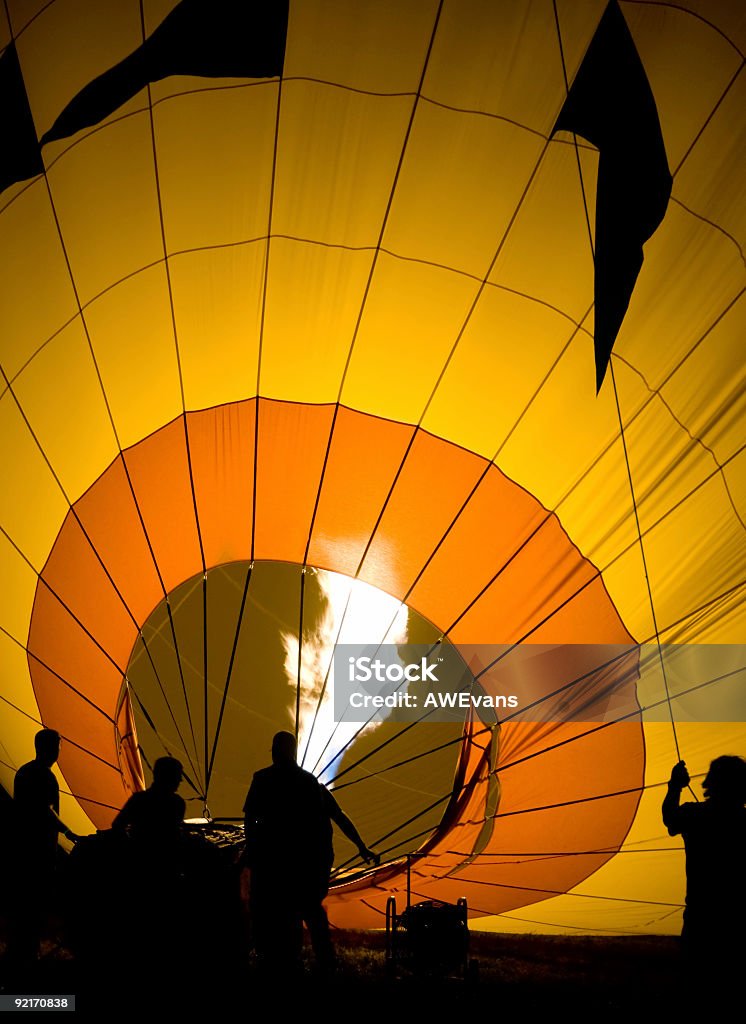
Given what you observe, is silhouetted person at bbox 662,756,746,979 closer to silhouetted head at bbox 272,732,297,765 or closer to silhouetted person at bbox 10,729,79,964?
silhouetted head at bbox 272,732,297,765

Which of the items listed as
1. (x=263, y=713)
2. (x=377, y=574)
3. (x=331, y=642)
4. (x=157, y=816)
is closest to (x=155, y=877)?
(x=157, y=816)

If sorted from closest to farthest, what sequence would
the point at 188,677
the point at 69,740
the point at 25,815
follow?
the point at 25,815 < the point at 69,740 < the point at 188,677

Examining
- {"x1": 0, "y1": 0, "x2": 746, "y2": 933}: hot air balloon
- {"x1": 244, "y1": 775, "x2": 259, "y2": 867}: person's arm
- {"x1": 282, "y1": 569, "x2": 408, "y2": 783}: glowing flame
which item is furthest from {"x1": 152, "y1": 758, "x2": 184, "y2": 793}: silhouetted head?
{"x1": 282, "y1": 569, "x2": 408, "y2": 783}: glowing flame

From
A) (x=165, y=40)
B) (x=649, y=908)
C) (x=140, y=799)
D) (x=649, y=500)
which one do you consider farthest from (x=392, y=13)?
(x=649, y=908)

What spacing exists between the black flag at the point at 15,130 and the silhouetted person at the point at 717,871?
9.66 ft

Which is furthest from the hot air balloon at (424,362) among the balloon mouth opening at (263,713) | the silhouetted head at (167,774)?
the balloon mouth opening at (263,713)

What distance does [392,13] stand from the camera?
2920 mm

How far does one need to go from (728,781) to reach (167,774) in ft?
Answer: 4.63

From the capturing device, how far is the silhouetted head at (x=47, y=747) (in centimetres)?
272

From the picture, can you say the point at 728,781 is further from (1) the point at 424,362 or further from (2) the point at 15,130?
(2) the point at 15,130

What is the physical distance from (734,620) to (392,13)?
238cm

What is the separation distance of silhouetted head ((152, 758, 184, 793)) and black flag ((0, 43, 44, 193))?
2.14 m

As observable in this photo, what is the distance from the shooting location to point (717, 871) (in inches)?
78.9

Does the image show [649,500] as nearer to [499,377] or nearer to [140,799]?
[499,377]
